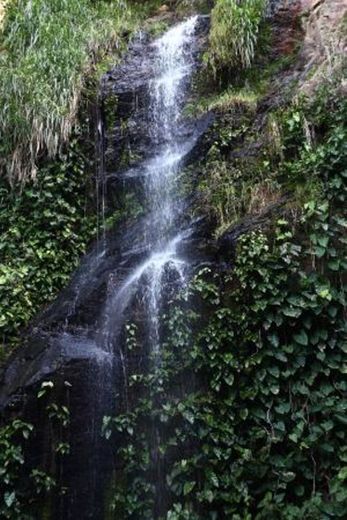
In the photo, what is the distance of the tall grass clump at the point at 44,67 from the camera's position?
739 cm

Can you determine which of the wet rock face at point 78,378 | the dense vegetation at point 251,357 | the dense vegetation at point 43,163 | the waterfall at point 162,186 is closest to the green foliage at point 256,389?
the dense vegetation at point 251,357

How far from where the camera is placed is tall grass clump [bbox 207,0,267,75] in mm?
7738

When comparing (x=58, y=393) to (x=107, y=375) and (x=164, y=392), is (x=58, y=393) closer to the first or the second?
(x=107, y=375)

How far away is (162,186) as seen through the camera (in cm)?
705

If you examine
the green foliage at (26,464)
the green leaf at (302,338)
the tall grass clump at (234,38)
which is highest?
the tall grass clump at (234,38)

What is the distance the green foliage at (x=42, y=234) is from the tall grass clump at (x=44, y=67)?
276 millimetres

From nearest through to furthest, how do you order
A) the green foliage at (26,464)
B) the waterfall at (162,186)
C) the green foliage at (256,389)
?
the green foliage at (256,389) < the green foliage at (26,464) < the waterfall at (162,186)

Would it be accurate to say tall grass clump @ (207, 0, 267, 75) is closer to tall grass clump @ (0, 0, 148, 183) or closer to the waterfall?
the waterfall

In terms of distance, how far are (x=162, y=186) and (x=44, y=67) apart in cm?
261

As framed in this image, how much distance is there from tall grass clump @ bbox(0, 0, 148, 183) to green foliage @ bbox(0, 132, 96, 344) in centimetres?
28

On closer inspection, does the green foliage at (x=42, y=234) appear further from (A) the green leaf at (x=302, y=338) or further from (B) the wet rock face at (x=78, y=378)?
(A) the green leaf at (x=302, y=338)

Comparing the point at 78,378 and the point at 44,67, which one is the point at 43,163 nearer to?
the point at 44,67

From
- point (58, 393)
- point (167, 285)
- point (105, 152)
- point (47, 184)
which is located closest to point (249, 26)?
point (105, 152)

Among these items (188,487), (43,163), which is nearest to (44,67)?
(43,163)
